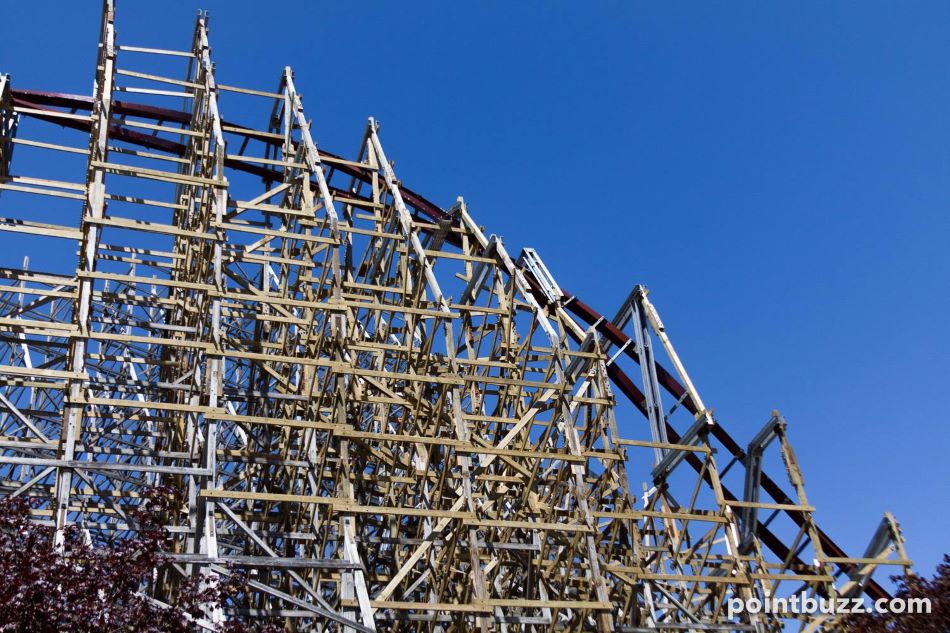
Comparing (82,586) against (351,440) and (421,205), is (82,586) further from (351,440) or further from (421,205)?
(421,205)

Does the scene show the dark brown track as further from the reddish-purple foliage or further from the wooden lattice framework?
the reddish-purple foliage

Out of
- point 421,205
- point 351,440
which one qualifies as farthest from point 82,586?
point 421,205

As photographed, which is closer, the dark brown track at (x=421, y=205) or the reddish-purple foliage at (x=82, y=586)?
the reddish-purple foliage at (x=82, y=586)

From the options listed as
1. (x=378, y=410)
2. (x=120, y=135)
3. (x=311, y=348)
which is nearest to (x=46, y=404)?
(x=120, y=135)

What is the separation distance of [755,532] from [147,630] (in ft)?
40.6

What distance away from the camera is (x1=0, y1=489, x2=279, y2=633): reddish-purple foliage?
1080cm

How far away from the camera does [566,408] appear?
17.6 meters

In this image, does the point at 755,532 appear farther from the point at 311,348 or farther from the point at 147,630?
the point at 147,630

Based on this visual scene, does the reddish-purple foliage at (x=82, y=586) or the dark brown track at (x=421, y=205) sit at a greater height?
the dark brown track at (x=421, y=205)

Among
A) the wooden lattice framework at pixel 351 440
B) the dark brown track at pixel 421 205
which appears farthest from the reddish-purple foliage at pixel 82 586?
the dark brown track at pixel 421 205

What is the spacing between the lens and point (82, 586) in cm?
1128

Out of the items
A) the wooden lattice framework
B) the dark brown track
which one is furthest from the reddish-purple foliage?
the dark brown track

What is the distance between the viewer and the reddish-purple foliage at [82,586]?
10.8 metres

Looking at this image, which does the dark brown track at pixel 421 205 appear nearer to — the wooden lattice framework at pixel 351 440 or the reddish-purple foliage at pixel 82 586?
the wooden lattice framework at pixel 351 440
